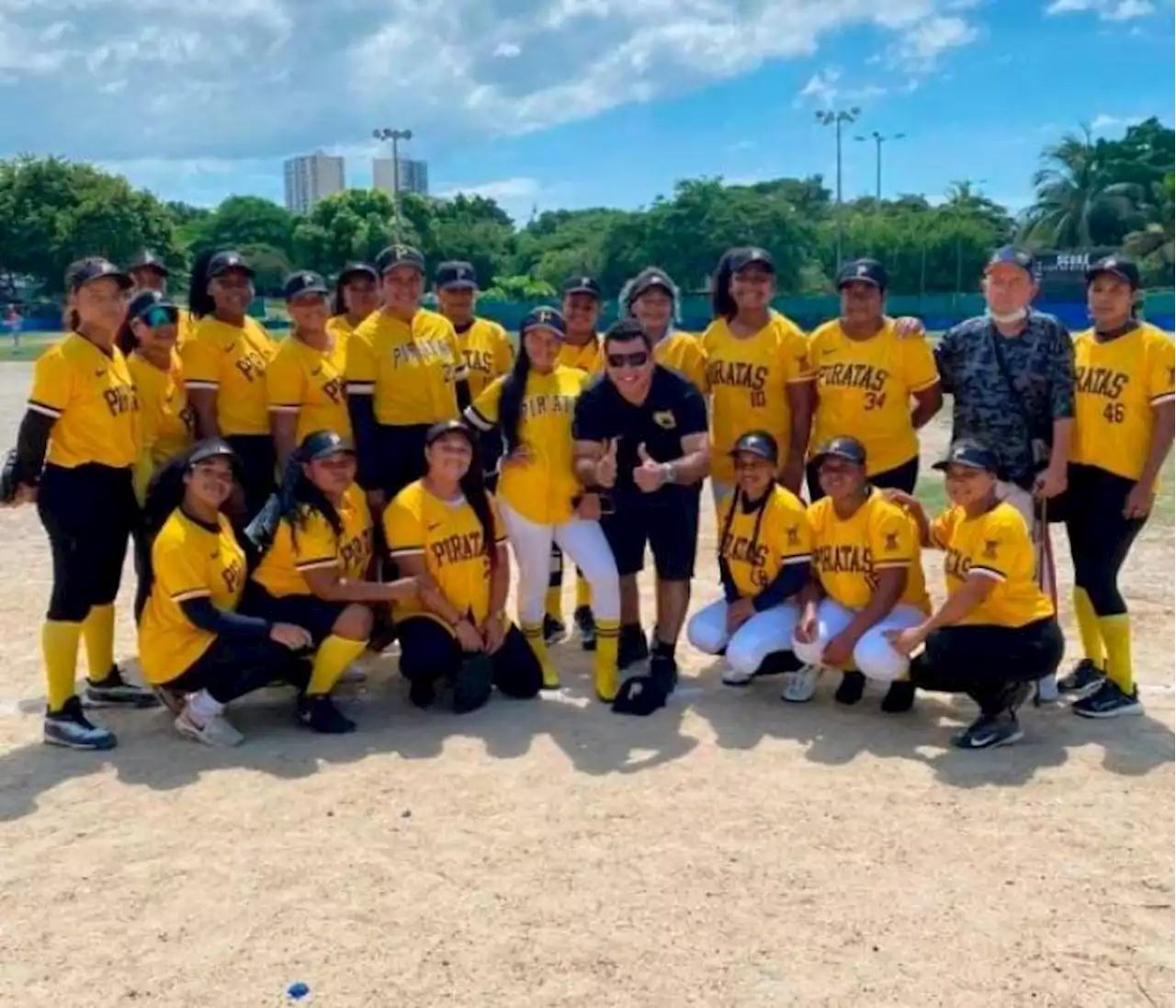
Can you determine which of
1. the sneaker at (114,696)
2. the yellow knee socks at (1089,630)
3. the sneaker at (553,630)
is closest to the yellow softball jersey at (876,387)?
the yellow knee socks at (1089,630)

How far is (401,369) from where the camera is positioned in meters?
6.34

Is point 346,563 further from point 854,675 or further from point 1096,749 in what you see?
point 1096,749

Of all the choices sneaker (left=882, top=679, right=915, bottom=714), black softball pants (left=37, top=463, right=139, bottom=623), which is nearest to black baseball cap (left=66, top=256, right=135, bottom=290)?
black softball pants (left=37, top=463, right=139, bottom=623)

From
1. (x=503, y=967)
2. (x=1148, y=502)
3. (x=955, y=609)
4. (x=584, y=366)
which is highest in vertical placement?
(x=584, y=366)

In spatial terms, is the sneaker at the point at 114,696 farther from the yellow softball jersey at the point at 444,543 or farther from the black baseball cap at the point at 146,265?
the black baseball cap at the point at 146,265

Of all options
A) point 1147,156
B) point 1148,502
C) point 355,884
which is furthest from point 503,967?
point 1147,156

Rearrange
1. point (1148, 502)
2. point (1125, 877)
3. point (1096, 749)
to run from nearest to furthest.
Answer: point (1125, 877)
point (1096, 749)
point (1148, 502)

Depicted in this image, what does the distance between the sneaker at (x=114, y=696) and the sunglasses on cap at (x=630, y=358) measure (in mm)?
2715

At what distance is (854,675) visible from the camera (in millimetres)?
6035

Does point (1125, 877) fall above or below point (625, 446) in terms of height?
below

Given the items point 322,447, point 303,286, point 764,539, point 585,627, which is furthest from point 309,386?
point 764,539

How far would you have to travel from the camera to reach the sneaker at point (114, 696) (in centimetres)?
614

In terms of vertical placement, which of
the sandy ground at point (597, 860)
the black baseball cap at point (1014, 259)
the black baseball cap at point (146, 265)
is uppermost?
the black baseball cap at point (146, 265)

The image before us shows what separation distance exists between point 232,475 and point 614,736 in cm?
211
